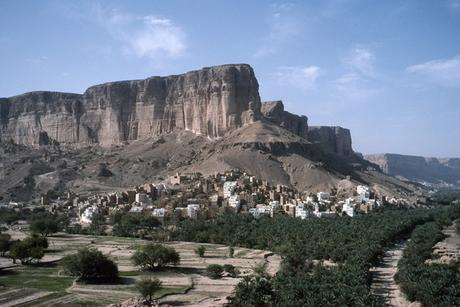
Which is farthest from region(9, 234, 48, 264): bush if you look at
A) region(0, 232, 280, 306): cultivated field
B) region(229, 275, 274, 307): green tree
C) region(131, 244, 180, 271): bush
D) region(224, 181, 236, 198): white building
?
region(224, 181, 236, 198): white building

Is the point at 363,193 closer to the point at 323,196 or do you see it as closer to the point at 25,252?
the point at 323,196

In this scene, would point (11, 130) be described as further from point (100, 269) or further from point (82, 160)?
point (100, 269)

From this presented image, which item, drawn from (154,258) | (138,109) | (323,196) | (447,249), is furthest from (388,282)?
(138,109)

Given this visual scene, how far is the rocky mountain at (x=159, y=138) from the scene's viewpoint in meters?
103

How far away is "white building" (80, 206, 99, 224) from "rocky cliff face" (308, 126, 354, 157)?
103 metres

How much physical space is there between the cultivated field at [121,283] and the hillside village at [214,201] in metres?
23.3

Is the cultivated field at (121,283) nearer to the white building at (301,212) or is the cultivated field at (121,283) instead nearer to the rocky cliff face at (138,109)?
the white building at (301,212)

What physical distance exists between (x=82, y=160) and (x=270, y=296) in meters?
104

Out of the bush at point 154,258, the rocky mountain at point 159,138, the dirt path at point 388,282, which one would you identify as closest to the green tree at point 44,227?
the bush at point 154,258

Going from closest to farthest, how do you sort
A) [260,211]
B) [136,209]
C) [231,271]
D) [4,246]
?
[231,271], [4,246], [260,211], [136,209]

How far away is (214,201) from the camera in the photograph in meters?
78.2

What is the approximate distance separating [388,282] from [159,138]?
317ft

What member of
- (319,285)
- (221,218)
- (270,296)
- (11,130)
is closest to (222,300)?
(270,296)

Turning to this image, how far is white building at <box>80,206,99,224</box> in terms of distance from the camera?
74787 mm
